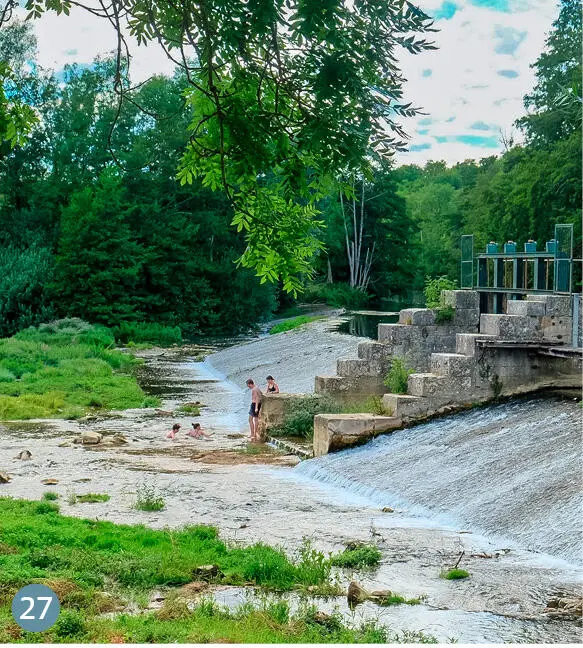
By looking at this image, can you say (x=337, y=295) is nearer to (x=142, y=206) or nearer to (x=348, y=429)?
(x=142, y=206)

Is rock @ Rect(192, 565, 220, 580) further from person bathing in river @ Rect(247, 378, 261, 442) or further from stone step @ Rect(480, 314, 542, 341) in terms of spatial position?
person bathing in river @ Rect(247, 378, 261, 442)

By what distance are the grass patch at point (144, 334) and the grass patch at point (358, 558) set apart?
128 feet

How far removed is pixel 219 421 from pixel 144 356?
1868 cm

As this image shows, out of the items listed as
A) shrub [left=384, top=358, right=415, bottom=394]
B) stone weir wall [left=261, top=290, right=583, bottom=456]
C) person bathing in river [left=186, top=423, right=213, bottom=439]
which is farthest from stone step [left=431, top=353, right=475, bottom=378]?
person bathing in river [left=186, top=423, right=213, bottom=439]

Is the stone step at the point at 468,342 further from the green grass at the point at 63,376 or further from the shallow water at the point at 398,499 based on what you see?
the green grass at the point at 63,376

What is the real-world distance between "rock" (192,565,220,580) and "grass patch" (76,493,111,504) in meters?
4.45

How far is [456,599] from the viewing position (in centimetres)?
988

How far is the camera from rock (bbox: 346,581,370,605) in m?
9.81

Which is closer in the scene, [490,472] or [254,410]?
[490,472]

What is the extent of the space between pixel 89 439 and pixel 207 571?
1030cm

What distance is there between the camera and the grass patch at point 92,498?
14.5 meters

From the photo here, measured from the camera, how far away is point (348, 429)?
17.3 metres

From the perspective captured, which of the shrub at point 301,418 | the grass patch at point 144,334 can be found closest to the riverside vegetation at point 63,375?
the grass patch at point 144,334

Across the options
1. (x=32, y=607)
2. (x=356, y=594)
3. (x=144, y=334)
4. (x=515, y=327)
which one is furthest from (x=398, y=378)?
(x=144, y=334)
